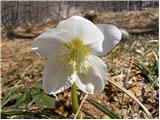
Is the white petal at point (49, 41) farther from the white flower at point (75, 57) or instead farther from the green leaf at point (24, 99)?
the green leaf at point (24, 99)

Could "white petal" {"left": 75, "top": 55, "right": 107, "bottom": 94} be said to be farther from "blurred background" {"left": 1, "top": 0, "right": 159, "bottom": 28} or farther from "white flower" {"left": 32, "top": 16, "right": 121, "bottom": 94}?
"blurred background" {"left": 1, "top": 0, "right": 159, "bottom": 28}

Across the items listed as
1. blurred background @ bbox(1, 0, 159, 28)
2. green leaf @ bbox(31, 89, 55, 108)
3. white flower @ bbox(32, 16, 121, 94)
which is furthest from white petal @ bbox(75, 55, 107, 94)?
blurred background @ bbox(1, 0, 159, 28)

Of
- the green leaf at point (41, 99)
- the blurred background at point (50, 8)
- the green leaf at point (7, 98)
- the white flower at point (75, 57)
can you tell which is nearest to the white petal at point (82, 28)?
the white flower at point (75, 57)

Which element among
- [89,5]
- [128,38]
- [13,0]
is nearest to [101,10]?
[89,5]

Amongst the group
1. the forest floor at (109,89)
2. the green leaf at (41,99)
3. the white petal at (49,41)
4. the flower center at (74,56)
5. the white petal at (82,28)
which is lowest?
the forest floor at (109,89)

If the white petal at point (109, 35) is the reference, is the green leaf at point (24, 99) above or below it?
→ below

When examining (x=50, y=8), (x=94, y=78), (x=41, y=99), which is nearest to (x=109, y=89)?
Result: (x=41, y=99)

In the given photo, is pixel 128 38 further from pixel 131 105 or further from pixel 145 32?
pixel 131 105
